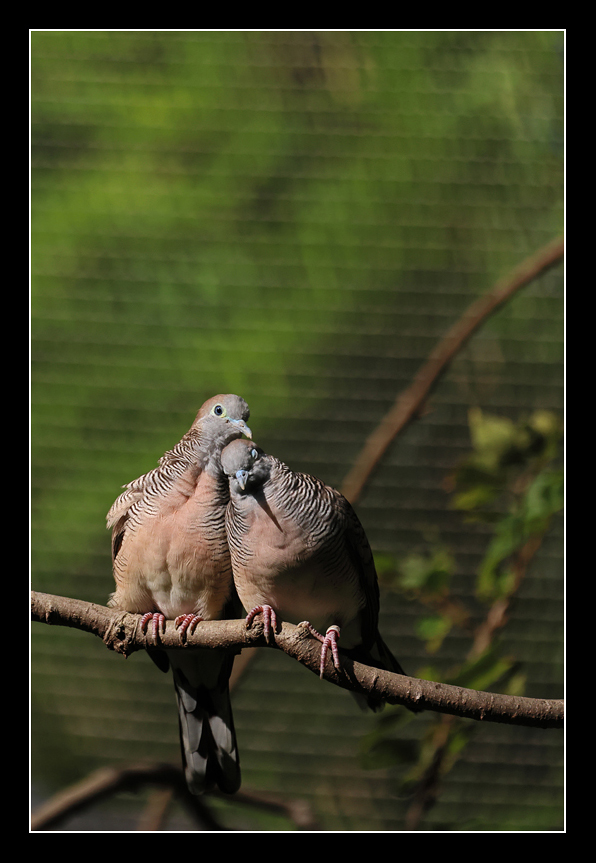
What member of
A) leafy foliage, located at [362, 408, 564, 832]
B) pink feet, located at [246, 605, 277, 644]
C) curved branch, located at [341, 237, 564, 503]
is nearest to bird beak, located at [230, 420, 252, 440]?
pink feet, located at [246, 605, 277, 644]

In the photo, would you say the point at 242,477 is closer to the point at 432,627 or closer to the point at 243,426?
the point at 243,426

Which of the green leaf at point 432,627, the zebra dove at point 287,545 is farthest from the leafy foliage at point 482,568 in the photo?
the zebra dove at point 287,545

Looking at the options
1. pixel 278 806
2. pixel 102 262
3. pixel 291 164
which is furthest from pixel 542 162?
pixel 278 806

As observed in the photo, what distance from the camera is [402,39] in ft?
9.12

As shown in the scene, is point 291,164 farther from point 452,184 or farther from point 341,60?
point 452,184

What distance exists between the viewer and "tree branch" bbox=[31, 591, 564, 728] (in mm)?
1052

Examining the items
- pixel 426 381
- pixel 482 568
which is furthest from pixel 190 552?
pixel 426 381

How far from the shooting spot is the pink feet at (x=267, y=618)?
41.1 inches

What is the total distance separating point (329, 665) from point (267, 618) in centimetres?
11


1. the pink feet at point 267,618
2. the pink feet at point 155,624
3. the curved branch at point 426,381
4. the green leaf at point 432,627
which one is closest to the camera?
the pink feet at point 267,618

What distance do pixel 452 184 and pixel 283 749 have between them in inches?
83.2

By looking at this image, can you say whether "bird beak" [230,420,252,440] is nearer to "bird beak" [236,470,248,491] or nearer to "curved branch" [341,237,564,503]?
"bird beak" [236,470,248,491]

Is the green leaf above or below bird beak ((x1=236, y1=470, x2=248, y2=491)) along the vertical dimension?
below

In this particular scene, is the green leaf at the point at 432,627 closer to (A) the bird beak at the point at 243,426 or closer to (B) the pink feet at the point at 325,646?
(B) the pink feet at the point at 325,646
